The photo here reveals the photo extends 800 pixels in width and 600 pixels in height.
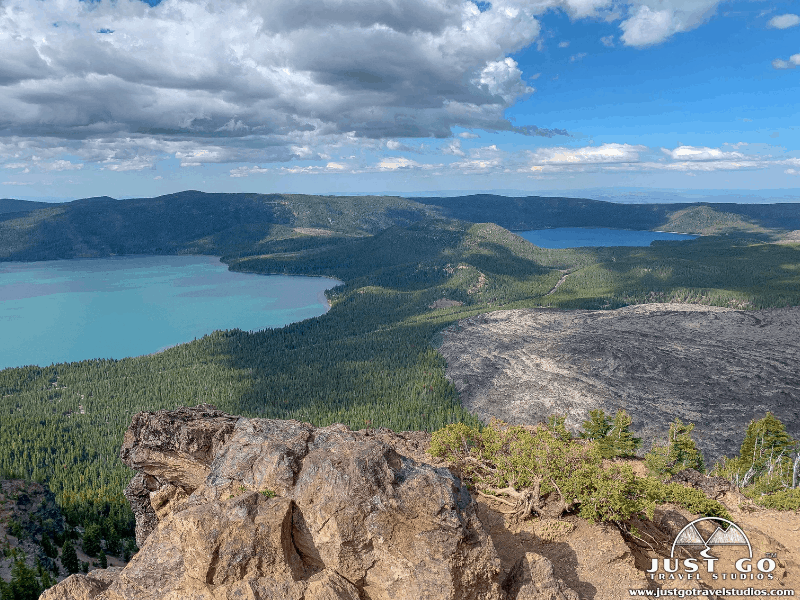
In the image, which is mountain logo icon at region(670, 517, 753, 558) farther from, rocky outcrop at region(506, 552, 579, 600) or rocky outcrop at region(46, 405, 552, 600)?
rocky outcrop at region(46, 405, 552, 600)

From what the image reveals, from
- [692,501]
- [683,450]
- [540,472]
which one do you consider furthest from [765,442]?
[540,472]

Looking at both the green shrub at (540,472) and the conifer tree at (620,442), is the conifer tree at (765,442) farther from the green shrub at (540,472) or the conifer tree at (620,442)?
the green shrub at (540,472)

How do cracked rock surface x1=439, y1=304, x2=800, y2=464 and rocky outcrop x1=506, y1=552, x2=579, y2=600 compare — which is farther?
cracked rock surface x1=439, y1=304, x2=800, y2=464

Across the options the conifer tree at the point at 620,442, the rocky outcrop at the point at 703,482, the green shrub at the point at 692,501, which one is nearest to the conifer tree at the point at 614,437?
the conifer tree at the point at 620,442

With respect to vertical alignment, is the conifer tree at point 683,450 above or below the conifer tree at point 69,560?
above

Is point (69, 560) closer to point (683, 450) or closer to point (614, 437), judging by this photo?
point (614, 437)

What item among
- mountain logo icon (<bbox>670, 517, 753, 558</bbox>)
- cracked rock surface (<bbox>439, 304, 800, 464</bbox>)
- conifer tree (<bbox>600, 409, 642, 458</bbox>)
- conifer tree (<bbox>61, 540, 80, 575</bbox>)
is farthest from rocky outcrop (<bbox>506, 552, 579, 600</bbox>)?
cracked rock surface (<bbox>439, 304, 800, 464</bbox>)
